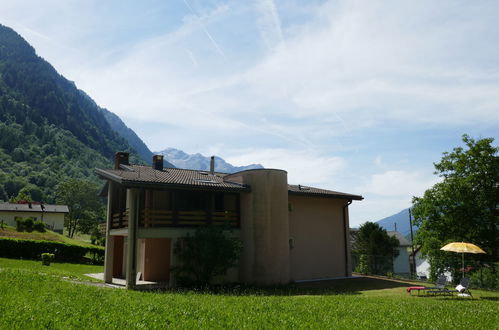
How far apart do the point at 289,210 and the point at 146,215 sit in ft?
26.2

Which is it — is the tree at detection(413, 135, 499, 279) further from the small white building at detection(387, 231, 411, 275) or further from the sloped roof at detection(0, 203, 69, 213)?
the sloped roof at detection(0, 203, 69, 213)

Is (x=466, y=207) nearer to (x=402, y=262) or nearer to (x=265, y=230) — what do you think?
(x=265, y=230)

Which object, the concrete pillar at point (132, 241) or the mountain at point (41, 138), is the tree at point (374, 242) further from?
the mountain at point (41, 138)

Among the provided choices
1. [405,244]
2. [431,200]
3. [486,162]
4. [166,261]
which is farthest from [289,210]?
[405,244]

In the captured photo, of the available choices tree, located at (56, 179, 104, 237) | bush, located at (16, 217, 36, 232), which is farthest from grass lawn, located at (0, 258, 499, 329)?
tree, located at (56, 179, 104, 237)

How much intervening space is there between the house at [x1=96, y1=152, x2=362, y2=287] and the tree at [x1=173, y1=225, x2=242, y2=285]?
0.60 m

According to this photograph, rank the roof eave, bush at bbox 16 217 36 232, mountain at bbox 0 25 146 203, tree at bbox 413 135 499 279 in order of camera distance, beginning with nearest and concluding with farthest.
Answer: the roof eave → tree at bbox 413 135 499 279 → bush at bbox 16 217 36 232 → mountain at bbox 0 25 146 203

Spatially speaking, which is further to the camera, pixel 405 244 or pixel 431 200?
pixel 405 244

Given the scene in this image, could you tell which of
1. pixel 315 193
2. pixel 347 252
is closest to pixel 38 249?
pixel 315 193

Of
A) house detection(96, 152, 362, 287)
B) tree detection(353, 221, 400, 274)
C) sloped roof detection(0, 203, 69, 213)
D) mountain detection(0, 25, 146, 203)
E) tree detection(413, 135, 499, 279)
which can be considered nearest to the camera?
house detection(96, 152, 362, 287)

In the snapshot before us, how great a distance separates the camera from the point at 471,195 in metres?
30.1

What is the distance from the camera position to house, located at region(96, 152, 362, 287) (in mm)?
19031

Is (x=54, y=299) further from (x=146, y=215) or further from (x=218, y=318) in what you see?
(x=146, y=215)

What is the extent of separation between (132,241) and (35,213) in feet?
180
